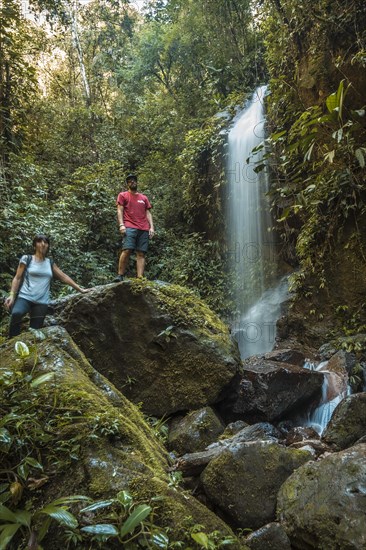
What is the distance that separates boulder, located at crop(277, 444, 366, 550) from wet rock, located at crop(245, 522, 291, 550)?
11 cm

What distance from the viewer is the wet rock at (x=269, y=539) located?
2.56 metres

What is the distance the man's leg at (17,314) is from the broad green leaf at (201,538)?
353 centimetres

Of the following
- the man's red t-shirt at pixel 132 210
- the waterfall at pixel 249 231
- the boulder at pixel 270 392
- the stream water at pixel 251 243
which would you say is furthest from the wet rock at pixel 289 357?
the man's red t-shirt at pixel 132 210

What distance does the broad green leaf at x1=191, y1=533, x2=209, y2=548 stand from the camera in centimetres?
165

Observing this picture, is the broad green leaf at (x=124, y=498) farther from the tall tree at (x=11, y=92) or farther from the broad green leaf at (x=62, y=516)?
the tall tree at (x=11, y=92)

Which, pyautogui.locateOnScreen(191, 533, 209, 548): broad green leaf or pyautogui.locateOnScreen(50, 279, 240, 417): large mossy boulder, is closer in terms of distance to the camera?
pyautogui.locateOnScreen(191, 533, 209, 548): broad green leaf

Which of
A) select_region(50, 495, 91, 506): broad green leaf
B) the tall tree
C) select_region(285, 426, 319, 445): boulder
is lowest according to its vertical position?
select_region(285, 426, 319, 445): boulder

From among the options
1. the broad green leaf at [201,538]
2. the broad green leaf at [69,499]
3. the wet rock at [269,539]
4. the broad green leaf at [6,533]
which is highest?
the broad green leaf at [69,499]

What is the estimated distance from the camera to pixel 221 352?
520cm

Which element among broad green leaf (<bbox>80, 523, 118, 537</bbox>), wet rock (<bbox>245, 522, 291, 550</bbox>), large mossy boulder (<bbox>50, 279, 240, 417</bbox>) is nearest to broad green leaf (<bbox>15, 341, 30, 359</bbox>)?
broad green leaf (<bbox>80, 523, 118, 537</bbox>)

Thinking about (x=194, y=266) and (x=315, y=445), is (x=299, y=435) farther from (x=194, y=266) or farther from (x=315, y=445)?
(x=194, y=266)

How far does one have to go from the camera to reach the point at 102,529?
1.57m

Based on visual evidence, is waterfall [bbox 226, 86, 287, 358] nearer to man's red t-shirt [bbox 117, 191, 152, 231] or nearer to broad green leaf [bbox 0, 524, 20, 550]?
man's red t-shirt [bbox 117, 191, 152, 231]

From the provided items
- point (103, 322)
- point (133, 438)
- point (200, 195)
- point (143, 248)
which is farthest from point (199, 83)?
point (133, 438)
